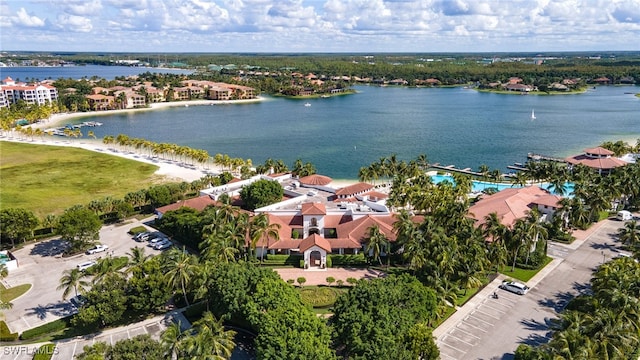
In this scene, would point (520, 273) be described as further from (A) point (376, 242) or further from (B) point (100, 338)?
(B) point (100, 338)

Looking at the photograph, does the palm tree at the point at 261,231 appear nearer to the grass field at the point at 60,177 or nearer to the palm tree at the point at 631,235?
the grass field at the point at 60,177

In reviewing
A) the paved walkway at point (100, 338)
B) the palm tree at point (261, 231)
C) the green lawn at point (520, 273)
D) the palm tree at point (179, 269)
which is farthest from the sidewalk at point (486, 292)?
the paved walkway at point (100, 338)

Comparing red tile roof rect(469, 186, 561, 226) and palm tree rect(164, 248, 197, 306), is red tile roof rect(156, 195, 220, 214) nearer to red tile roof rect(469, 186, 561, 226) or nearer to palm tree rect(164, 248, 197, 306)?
palm tree rect(164, 248, 197, 306)

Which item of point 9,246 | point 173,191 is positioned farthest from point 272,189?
point 9,246

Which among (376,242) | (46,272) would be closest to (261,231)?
(376,242)

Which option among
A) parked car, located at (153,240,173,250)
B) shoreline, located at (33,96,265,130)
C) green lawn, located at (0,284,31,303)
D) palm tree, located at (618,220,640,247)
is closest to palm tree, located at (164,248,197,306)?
parked car, located at (153,240,173,250)

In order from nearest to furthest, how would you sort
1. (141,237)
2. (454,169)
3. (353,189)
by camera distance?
(141,237)
(353,189)
(454,169)

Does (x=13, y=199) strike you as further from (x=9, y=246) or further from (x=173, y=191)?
(x=173, y=191)
